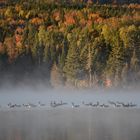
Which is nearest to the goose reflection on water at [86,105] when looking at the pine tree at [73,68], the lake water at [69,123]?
the lake water at [69,123]

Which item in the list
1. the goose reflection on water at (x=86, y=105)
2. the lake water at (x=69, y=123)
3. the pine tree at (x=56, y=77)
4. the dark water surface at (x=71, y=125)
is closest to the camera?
the dark water surface at (x=71, y=125)

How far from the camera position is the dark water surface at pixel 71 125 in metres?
42.5

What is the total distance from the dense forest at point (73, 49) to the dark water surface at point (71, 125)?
3692 centimetres

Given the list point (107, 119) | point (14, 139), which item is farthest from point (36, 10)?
point (14, 139)

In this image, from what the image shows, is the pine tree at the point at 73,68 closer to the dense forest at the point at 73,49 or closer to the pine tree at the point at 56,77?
the dense forest at the point at 73,49

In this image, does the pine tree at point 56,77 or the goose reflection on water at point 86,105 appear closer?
the goose reflection on water at point 86,105

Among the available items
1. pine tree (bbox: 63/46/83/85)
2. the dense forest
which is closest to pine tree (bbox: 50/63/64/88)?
the dense forest

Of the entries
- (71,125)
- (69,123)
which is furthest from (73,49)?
(71,125)

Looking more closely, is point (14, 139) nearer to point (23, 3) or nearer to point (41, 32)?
point (41, 32)

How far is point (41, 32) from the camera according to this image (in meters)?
113

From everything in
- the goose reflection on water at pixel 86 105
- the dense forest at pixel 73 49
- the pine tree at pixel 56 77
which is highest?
the dense forest at pixel 73 49

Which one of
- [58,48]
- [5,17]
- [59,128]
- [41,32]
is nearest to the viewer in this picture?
[59,128]

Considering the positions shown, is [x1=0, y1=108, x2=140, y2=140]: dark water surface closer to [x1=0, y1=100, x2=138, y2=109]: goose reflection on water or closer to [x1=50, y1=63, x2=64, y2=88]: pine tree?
[x1=0, y1=100, x2=138, y2=109]: goose reflection on water

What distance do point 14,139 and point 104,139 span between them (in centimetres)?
503
